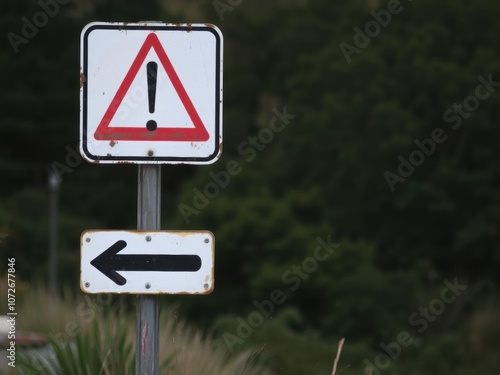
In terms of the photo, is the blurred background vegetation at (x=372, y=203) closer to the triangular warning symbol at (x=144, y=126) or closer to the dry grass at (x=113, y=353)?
the dry grass at (x=113, y=353)

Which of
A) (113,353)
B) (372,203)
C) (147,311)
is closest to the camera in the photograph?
(147,311)

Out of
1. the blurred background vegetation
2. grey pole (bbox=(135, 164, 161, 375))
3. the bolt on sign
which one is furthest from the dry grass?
the blurred background vegetation

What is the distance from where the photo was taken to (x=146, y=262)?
3.91 metres

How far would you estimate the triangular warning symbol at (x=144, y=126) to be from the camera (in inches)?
156

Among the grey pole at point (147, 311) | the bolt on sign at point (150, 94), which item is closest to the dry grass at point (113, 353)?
the grey pole at point (147, 311)

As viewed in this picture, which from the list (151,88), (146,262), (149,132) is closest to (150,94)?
(151,88)

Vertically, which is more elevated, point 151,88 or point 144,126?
point 151,88

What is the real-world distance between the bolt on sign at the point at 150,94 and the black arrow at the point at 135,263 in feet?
1.15

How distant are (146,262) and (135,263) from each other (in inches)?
1.6

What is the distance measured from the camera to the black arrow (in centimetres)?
390

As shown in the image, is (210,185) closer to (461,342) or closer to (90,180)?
(461,342)

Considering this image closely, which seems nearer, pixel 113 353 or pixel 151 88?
pixel 151 88

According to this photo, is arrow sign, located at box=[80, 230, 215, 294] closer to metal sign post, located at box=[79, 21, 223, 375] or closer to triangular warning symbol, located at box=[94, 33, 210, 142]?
metal sign post, located at box=[79, 21, 223, 375]

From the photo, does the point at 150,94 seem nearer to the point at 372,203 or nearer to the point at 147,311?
the point at 147,311
